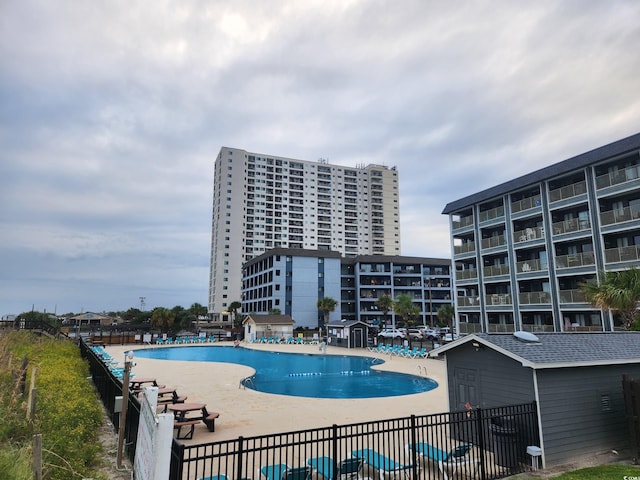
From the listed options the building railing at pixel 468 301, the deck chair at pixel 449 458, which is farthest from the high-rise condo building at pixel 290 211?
the deck chair at pixel 449 458

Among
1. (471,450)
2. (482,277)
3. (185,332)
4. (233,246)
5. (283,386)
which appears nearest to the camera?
(471,450)

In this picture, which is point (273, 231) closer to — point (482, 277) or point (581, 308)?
point (482, 277)

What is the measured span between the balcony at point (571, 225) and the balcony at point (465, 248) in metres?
7.84

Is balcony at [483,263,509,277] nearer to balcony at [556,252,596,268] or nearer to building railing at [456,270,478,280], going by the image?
building railing at [456,270,478,280]

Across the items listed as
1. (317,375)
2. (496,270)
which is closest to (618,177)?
(496,270)

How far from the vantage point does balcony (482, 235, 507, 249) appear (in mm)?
33094

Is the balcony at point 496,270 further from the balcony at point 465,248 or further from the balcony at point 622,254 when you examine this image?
the balcony at point 622,254

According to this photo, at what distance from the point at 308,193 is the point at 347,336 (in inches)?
3002

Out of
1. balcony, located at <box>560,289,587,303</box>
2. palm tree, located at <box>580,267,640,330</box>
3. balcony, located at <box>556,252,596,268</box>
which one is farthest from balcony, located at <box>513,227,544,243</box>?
palm tree, located at <box>580,267,640,330</box>

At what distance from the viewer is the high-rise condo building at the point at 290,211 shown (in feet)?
337

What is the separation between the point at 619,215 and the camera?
2505cm

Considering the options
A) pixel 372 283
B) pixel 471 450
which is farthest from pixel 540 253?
Answer: pixel 372 283

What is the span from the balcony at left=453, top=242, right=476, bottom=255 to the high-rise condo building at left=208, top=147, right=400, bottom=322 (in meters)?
68.1

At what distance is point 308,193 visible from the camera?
114750mm
